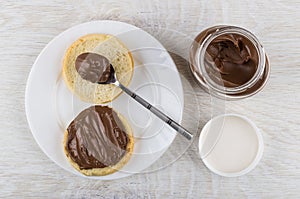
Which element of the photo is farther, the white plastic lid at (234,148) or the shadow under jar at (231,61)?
the white plastic lid at (234,148)

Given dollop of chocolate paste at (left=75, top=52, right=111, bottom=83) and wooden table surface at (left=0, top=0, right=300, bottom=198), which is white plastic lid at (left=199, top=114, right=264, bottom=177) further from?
dollop of chocolate paste at (left=75, top=52, right=111, bottom=83)

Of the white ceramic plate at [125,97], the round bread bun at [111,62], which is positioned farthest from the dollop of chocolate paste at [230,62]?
the round bread bun at [111,62]

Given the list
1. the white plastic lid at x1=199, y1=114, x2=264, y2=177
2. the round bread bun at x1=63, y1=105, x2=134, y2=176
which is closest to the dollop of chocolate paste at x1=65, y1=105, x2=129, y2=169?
the round bread bun at x1=63, y1=105, x2=134, y2=176

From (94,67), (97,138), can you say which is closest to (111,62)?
(94,67)

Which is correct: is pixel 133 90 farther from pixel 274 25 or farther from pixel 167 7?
pixel 274 25

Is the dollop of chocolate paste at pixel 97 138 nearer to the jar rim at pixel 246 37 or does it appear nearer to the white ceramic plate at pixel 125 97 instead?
the white ceramic plate at pixel 125 97

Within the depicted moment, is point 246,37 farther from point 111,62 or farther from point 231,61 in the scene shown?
point 111,62
